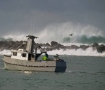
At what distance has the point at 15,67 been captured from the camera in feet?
206

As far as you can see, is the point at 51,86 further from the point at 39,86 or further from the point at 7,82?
the point at 7,82

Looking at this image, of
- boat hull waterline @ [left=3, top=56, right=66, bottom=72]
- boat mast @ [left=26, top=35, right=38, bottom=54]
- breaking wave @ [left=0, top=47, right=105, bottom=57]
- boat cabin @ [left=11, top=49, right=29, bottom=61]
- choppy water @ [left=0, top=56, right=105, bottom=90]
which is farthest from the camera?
breaking wave @ [left=0, top=47, right=105, bottom=57]

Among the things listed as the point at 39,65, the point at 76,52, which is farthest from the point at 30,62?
the point at 76,52

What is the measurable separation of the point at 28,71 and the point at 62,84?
12.2m

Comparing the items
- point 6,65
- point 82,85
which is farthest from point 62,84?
point 6,65

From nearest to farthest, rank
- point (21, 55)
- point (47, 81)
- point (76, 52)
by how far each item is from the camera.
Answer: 1. point (47, 81)
2. point (21, 55)
3. point (76, 52)

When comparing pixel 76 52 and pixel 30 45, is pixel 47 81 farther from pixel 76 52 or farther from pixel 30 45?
pixel 76 52

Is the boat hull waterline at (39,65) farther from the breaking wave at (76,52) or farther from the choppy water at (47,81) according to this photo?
the breaking wave at (76,52)

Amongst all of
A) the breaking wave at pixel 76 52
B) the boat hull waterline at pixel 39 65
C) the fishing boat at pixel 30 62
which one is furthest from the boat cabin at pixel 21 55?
the breaking wave at pixel 76 52

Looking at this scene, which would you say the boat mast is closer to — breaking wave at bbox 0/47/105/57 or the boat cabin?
the boat cabin

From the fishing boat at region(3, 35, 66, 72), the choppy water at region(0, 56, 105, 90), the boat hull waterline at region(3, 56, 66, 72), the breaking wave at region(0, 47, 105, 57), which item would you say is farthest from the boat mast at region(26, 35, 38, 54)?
the breaking wave at region(0, 47, 105, 57)

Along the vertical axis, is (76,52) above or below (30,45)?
above

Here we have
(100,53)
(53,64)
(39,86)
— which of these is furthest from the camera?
(100,53)

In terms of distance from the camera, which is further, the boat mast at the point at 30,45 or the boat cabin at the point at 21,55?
the boat mast at the point at 30,45
